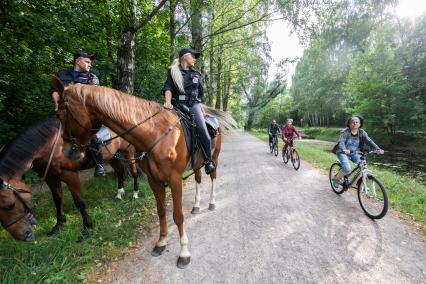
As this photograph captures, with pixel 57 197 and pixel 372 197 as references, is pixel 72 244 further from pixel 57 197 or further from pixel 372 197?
pixel 372 197

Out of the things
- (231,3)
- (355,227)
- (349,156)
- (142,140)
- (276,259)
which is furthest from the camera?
(231,3)

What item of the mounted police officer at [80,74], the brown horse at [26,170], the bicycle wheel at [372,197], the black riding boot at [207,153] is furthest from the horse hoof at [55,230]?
the bicycle wheel at [372,197]

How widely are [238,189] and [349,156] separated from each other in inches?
121

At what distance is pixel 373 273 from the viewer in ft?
11.7

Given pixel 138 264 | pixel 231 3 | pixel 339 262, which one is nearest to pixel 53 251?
pixel 138 264

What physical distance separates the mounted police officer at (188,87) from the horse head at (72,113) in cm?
139

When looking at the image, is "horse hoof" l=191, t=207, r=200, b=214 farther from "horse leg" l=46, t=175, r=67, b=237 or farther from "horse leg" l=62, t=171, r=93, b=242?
"horse leg" l=46, t=175, r=67, b=237

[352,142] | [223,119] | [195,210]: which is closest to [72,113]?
[223,119]

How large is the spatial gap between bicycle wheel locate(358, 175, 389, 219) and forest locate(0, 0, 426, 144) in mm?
6910

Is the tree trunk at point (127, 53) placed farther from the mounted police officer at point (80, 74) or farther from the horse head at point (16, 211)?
the horse head at point (16, 211)

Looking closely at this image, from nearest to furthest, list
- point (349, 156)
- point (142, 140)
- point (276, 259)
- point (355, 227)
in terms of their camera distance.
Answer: point (142, 140), point (276, 259), point (355, 227), point (349, 156)

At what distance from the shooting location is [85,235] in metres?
4.47

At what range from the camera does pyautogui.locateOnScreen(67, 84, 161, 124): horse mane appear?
10.6ft

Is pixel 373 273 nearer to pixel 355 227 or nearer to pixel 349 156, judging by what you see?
pixel 355 227
